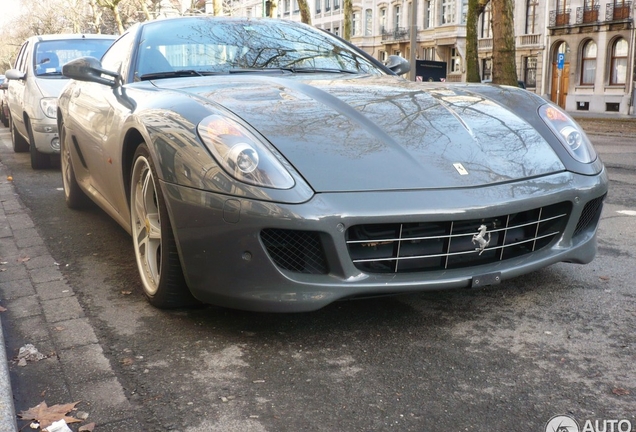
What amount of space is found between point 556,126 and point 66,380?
242cm

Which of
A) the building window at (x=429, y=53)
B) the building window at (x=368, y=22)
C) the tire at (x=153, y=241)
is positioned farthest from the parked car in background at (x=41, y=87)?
the building window at (x=368, y=22)

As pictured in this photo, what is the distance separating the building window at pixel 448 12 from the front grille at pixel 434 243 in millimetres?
46732

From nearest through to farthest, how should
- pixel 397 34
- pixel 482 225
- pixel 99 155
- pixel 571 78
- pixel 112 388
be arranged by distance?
1. pixel 112 388
2. pixel 482 225
3. pixel 99 155
4. pixel 571 78
5. pixel 397 34

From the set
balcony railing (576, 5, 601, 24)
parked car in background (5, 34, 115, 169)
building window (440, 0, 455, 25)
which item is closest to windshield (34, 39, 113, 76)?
parked car in background (5, 34, 115, 169)

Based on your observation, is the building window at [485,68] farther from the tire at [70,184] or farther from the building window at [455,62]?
the tire at [70,184]

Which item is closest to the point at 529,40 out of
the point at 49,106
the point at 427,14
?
the point at 427,14

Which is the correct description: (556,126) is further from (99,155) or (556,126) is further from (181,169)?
(99,155)

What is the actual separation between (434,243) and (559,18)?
40541mm

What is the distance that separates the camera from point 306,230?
270cm

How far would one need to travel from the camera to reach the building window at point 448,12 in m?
47.4

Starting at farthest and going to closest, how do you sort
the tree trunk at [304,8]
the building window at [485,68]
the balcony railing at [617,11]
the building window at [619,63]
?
the building window at [485,68]
the building window at [619,63]
the balcony railing at [617,11]
the tree trunk at [304,8]

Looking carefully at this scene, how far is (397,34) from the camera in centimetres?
5369

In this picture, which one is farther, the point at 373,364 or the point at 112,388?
the point at 373,364

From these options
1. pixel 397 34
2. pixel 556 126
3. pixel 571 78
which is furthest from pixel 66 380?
pixel 397 34
